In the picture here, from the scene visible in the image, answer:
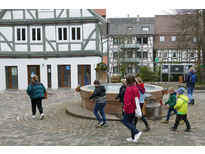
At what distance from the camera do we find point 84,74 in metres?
20.5

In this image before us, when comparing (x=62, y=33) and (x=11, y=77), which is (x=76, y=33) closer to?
(x=62, y=33)

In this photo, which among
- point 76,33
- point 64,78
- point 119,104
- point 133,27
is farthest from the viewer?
point 133,27

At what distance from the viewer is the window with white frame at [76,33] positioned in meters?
20.2

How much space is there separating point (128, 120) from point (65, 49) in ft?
51.6

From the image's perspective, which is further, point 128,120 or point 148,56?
point 148,56

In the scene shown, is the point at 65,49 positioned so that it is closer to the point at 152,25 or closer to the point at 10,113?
the point at 10,113

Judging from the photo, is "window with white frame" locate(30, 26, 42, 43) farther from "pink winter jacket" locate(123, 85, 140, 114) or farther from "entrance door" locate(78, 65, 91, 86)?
"pink winter jacket" locate(123, 85, 140, 114)

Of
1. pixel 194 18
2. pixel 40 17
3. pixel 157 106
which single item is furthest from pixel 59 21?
pixel 157 106

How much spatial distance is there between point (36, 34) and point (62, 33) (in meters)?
2.25

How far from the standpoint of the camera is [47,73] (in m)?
20.7

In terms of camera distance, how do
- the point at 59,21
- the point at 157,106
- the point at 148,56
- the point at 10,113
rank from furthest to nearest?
the point at 148,56
the point at 59,21
the point at 10,113
the point at 157,106

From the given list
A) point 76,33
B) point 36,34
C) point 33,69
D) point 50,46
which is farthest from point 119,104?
point 36,34

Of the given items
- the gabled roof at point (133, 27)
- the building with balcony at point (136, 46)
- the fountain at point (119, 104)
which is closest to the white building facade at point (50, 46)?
the fountain at point (119, 104)

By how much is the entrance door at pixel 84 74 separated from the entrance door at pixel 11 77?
555cm
